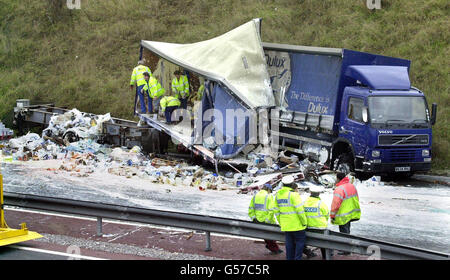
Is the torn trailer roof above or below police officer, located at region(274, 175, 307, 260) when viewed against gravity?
above

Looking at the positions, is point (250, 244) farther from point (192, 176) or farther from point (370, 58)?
point (370, 58)

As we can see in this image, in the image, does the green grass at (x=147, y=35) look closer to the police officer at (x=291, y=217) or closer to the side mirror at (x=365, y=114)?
the side mirror at (x=365, y=114)

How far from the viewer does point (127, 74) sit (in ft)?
79.8

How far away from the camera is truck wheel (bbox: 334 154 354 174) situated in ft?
48.9

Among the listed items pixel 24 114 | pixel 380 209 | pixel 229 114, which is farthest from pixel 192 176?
pixel 24 114

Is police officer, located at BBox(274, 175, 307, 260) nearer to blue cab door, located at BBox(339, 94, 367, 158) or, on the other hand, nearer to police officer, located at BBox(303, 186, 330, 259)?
police officer, located at BBox(303, 186, 330, 259)

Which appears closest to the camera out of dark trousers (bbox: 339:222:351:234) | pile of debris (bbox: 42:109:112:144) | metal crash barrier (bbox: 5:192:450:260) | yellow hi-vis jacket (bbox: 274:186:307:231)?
metal crash barrier (bbox: 5:192:450:260)

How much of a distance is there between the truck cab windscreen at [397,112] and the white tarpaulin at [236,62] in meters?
2.84

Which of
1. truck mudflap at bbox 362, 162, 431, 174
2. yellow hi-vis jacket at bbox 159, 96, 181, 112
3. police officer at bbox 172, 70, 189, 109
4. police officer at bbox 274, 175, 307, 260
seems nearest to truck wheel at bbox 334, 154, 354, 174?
truck mudflap at bbox 362, 162, 431, 174

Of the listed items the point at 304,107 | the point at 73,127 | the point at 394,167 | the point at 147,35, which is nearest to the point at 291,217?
the point at 394,167

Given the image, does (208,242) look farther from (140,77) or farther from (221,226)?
(140,77)

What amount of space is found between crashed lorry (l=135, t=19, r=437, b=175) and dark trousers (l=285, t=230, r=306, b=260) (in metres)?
6.77

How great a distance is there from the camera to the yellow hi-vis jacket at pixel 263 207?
8.42 metres
